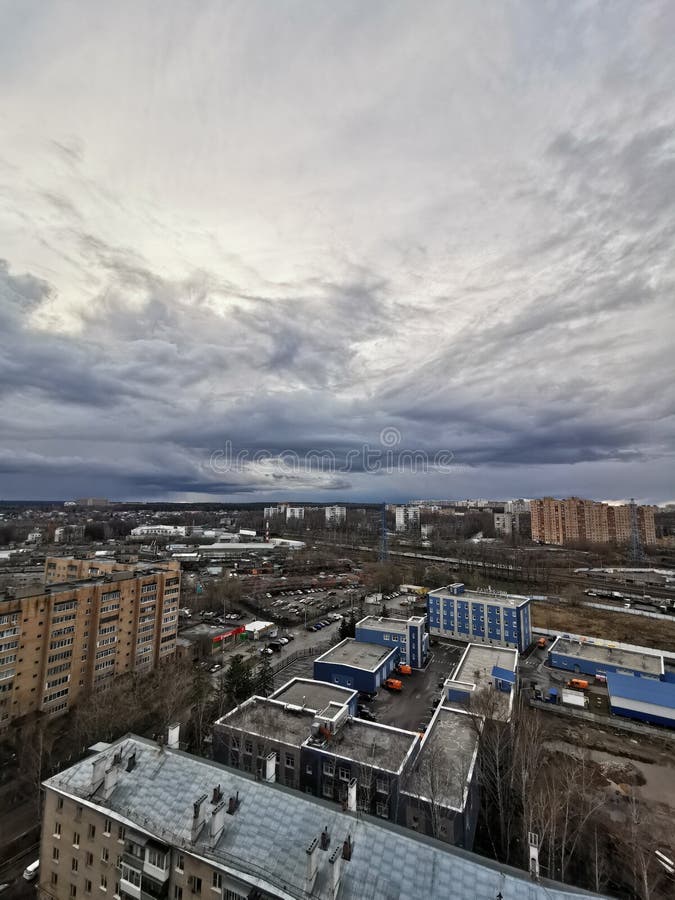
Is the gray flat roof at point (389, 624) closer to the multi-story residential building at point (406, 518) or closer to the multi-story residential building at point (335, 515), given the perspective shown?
Result: the multi-story residential building at point (406, 518)

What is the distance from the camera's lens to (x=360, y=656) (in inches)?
842

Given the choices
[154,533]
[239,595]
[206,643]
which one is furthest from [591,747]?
[154,533]

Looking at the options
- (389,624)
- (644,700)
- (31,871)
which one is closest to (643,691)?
(644,700)

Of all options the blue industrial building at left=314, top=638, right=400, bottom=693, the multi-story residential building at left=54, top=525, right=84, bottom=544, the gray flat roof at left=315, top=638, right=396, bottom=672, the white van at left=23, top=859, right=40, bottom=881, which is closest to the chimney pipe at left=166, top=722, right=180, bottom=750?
the white van at left=23, top=859, right=40, bottom=881

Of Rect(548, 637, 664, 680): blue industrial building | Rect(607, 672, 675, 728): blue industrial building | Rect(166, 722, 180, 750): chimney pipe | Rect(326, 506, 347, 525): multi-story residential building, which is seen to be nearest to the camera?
Rect(166, 722, 180, 750): chimney pipe

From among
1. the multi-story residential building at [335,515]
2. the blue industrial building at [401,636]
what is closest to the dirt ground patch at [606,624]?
the blue industrial building at [401,636]

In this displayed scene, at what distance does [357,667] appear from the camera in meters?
20.0

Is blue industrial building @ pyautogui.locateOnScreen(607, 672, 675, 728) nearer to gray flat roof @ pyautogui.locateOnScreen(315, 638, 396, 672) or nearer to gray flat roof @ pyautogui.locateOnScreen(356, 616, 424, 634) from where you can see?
gray flat roof @ pyautogui.locateOnScreen(356, 616, 424, 634)

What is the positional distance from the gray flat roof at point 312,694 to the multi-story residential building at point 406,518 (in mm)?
96050

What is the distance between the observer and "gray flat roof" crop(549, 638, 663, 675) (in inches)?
865

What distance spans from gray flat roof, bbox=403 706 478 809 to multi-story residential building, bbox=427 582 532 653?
14058 mm

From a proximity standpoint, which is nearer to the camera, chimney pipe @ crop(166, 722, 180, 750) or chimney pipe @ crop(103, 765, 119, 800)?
chimney pipe @ crop(103, 765, 119, 800)

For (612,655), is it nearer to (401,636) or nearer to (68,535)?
(401,636)

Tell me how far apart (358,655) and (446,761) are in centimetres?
1013
